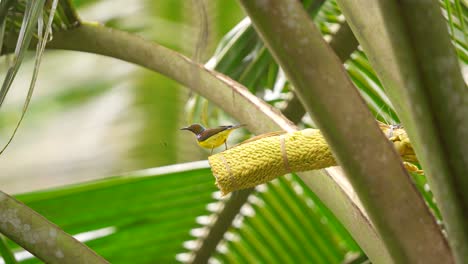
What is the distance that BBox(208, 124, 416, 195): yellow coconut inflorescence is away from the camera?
0.83m

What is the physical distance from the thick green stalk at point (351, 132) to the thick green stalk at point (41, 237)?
291mm

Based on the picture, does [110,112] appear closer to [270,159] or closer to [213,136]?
[213,136]

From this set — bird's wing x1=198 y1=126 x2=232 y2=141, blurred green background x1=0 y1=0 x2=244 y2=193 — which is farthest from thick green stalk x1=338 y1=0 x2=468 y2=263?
blurred green background x1=0 y1=0 x2=244 y2=193

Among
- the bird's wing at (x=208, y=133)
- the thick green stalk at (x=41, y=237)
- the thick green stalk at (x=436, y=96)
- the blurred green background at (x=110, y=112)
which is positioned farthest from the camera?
the blurred green background at (x=110, y=112)

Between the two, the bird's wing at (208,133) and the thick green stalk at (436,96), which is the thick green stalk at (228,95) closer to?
the bird's wing at (208,133)

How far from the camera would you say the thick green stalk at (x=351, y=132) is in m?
0.55

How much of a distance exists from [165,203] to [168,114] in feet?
0.60

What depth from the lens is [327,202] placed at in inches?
36.0

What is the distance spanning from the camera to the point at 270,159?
84cm

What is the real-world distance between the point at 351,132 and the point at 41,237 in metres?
0.34

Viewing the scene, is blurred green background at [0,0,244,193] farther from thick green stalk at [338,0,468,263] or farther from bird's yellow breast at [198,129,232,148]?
thick green stalk at [338,0,468,263]

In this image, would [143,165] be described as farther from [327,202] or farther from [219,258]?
[327,202]

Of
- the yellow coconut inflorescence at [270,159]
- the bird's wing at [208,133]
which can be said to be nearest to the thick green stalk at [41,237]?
the yellow coconut inflorescence at [270,159]

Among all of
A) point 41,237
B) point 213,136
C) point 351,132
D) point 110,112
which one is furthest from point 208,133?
point 110,112
